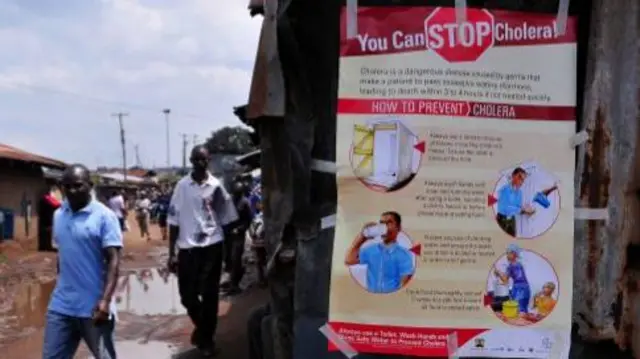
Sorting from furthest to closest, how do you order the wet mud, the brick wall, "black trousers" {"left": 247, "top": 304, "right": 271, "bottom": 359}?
the brick wall, the wet mud, "black trousers" {"left": 247, "top": 304, "right": 271, "bottom": 359}

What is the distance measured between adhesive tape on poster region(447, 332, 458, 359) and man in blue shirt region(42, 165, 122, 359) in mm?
2511

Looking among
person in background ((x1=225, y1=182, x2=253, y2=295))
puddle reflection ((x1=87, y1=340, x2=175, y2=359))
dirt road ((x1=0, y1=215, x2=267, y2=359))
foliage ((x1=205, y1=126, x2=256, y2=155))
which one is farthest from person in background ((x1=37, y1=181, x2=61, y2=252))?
puddle reflection ((x1=87, y1=340, x2=175, y2=359))

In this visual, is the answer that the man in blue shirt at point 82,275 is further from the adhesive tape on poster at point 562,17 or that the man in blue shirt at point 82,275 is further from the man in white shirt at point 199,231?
the adhesive tape on poster at point 562,17

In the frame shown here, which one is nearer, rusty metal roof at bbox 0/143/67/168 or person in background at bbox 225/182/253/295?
person in background at bbox 225/182/253/295

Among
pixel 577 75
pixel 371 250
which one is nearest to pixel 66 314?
pixel 371 250

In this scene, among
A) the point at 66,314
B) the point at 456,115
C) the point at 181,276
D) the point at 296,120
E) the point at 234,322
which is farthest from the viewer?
the point at 234,322

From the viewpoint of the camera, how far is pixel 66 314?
430cm

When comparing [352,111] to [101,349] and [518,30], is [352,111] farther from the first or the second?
[101,349]

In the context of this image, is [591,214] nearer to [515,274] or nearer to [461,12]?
[515,274]

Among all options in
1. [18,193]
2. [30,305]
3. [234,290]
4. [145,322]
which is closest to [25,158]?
[18,193]

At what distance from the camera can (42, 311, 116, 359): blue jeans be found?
4293 mm

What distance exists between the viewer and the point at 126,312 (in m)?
9.09

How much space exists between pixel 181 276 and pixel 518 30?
4380mm

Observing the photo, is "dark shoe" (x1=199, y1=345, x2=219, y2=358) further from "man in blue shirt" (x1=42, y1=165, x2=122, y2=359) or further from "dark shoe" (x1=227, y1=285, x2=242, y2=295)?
"dark shoe" (x1=227, y1=285, x2=242, y2=295)
